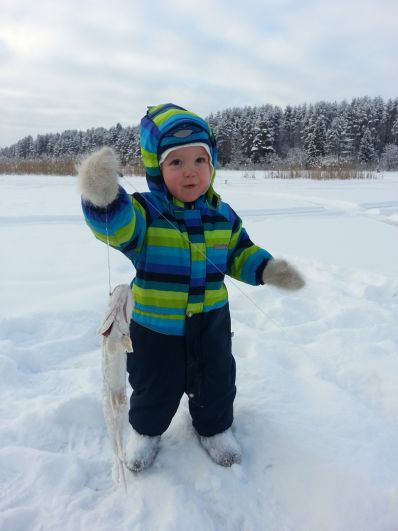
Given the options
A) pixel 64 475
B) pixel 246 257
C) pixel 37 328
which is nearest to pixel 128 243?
pixel 246 257

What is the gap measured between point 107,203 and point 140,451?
1.08 m

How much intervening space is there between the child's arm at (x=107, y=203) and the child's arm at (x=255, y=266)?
556mm

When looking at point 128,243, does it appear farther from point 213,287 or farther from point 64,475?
point 64,475

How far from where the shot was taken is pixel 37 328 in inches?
113

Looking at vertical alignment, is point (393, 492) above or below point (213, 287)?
below

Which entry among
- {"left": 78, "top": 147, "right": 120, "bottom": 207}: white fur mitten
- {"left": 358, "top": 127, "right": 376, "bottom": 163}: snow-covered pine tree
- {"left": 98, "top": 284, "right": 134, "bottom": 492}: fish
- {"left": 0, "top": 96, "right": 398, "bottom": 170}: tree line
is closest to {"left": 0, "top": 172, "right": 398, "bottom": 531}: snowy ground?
{"left": 98, "top": 284, "right": 134, "bottom": 492}: fish

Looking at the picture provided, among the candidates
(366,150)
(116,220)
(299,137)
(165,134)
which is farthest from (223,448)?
(299,137)

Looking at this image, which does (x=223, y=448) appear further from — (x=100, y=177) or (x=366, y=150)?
(x=366, y=150)

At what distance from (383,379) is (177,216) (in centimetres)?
155

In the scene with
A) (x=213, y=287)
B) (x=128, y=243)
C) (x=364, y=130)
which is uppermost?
(x=364, y=130)

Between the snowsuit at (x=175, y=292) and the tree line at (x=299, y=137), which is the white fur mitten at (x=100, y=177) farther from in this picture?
the tree line at (x=299, y=137)

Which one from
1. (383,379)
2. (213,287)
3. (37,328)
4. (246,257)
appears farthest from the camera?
(37,328)

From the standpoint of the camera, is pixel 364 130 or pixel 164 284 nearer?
pixel 164 284

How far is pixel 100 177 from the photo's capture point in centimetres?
136
